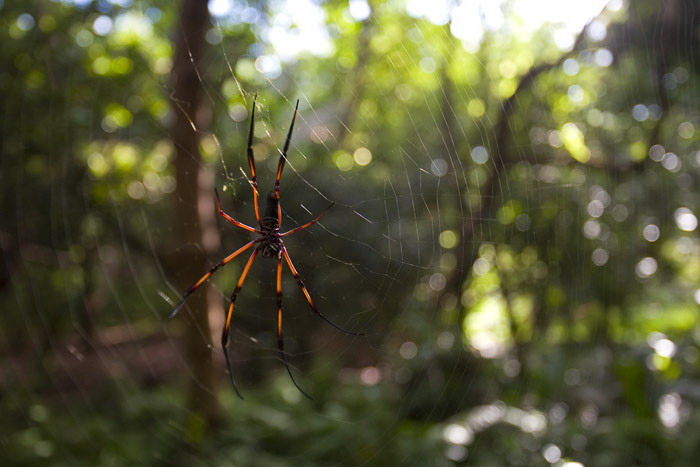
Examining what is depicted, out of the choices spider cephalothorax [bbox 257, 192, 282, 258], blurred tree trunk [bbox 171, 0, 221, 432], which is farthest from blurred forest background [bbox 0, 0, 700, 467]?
spider cephalothorax [bbox 257, 192, 282, 258]

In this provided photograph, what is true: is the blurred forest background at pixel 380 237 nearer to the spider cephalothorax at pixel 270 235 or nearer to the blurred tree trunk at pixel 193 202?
the blurred tree trunk at pixel 193 202

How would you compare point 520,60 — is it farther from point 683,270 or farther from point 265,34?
point 265,34

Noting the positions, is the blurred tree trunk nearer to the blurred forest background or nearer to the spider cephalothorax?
the blurred forest background

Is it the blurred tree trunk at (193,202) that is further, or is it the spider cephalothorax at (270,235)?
the blurred tree trunk at (193,202)

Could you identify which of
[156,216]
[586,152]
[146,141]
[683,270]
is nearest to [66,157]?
[146,141]

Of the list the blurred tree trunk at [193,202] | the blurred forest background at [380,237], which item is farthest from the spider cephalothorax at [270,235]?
the blurred tree trunk at [193,202]
